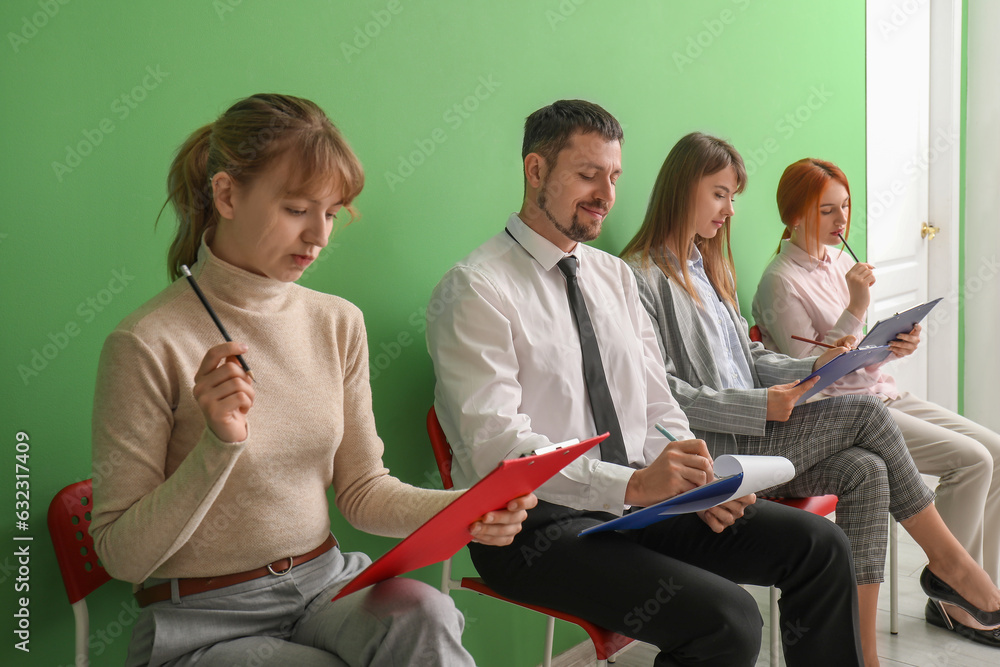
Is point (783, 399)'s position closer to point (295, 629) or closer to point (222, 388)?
point (295, 629)

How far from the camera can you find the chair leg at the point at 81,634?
3.86 ft

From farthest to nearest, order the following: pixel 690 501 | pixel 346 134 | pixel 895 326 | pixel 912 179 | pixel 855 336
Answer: pixel 912 179
pixel 855 336
pixel 895 326
pixel 346 134
pixel 690 501

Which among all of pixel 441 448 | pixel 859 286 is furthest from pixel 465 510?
pixel 859 286

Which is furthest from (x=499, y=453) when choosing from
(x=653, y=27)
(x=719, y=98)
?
(x=719, y=98)

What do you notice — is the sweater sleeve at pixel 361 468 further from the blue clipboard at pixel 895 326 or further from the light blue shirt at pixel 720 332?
the blue clipboard at pixel 895 326

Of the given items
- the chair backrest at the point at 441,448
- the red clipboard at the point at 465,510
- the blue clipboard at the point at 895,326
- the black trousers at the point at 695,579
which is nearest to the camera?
the red clipboard at the point at 465,510

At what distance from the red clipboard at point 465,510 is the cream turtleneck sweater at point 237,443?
119 millimetres

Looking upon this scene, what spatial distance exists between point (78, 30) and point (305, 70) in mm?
416

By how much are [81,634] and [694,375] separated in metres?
1.52

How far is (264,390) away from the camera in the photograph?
3.81 feet

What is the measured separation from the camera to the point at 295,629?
116 cm

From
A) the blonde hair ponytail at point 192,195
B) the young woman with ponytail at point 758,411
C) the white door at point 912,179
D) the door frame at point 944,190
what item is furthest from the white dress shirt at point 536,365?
the door frame at point 944,190

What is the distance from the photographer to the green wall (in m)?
1.22

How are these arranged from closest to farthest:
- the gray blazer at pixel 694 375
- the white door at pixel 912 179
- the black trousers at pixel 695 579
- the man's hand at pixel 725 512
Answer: the black trousers at pixel 695 579, the man's hand at pixel 725 512, the gray blazer at pixel 694 375, the white door at pixel 912 179
